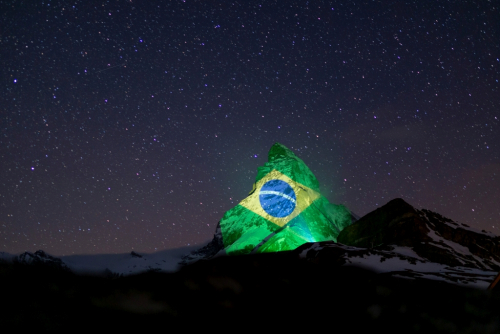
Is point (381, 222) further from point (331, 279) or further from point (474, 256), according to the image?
point (331, 279)

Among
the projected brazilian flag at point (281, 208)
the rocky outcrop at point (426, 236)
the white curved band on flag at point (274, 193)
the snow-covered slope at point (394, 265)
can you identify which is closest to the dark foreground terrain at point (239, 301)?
the snow-covered slope at point (394, 265)

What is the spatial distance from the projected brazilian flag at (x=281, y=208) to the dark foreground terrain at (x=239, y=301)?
245 feet

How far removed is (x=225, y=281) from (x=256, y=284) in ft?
3.72

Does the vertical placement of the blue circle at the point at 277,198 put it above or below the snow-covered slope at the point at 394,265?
above

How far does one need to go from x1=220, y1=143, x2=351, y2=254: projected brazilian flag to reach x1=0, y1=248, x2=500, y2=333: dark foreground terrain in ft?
245

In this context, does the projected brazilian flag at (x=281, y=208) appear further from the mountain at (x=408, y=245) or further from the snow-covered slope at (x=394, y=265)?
the snow-covered slope at (x=394, y=265)

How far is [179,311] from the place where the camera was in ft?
24.3

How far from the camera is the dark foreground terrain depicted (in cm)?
583

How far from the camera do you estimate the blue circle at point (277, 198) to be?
97500mm

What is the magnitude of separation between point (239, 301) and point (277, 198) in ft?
305

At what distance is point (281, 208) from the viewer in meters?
98.2

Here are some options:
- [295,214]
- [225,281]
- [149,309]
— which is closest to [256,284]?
[225,281]

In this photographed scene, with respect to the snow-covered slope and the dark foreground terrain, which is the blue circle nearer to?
the snow-covered slope

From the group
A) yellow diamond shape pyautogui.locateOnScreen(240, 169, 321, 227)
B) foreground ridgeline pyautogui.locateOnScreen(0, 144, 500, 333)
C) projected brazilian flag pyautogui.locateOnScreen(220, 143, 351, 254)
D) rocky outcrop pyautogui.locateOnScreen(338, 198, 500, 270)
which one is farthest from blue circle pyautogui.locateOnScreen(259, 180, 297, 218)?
foreground ridgeline pyautogui.locateOnScreen(0, 144, 500, 333)
